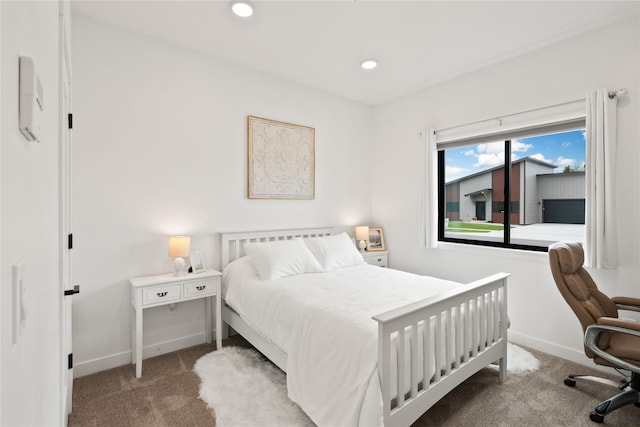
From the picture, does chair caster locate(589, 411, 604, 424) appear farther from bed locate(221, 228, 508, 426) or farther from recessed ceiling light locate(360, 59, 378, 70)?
recessed ceiling light locate(360, 59, 378, 70)

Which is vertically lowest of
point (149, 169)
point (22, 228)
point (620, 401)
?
point (620, 401)

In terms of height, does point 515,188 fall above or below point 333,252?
above

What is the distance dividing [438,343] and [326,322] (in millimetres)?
676

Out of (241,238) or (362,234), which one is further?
(362,234)

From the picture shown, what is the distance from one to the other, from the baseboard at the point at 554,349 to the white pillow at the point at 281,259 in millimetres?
2053

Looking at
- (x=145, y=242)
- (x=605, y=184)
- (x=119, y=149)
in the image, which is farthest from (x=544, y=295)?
(x=119, y=149)

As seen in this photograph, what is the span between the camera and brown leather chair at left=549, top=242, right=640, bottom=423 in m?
1.96

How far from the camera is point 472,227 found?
3.76 m

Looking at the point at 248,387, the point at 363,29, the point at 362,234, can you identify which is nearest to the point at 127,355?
the point at 248,387

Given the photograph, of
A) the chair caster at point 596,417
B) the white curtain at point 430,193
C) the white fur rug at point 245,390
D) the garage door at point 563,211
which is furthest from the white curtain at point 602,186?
the white fur rug at point 245,390

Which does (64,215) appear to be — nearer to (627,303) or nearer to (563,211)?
(627,303)

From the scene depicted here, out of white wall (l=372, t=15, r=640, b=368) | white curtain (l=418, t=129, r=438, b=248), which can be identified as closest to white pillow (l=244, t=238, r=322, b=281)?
white curtain (l=418, t=129, r=438, b=248)

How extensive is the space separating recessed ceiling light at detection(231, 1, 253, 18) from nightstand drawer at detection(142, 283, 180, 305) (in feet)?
7.36

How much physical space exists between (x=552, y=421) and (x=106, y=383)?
123 inches
